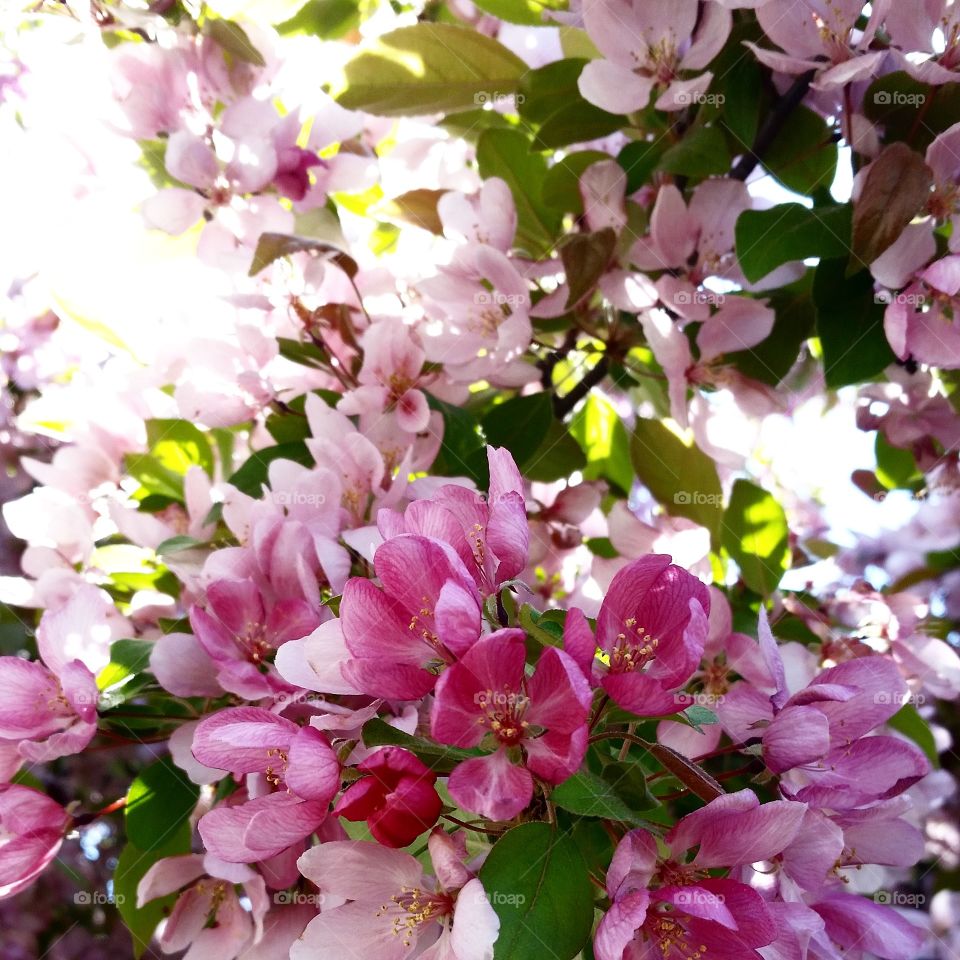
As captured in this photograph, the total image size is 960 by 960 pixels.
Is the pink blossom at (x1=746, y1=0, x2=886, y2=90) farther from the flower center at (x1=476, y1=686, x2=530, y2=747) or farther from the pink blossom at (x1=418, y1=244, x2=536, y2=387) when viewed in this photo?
the flower center at (x1=476, y1=686, x2=530, y2=747)

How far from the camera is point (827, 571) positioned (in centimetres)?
144

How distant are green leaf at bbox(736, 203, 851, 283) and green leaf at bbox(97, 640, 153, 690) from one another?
0.76m

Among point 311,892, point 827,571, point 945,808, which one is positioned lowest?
point 945,808

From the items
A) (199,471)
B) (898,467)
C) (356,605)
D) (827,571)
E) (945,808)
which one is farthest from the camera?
(945,808)

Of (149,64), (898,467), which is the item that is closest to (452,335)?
(149,64)

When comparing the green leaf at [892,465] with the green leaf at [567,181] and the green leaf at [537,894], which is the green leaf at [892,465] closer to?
the green leaf at [567,181]

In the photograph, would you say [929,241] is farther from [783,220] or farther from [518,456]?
[518,456]

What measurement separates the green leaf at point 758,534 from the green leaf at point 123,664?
718 millimetres

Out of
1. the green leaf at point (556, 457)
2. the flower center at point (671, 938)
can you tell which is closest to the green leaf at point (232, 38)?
the green leaf at point (556, 457)

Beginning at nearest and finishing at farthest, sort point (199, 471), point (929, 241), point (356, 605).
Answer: point (356, 605), point (929, 241), point (199, 471)

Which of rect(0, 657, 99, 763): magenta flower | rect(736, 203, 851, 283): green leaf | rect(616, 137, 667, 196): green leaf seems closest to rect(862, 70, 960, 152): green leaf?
rect(736, 203, 851, 283): green leaf

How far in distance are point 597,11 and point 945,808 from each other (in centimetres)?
240

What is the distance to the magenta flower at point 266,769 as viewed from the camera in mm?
667

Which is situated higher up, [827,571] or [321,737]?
[321,737]
